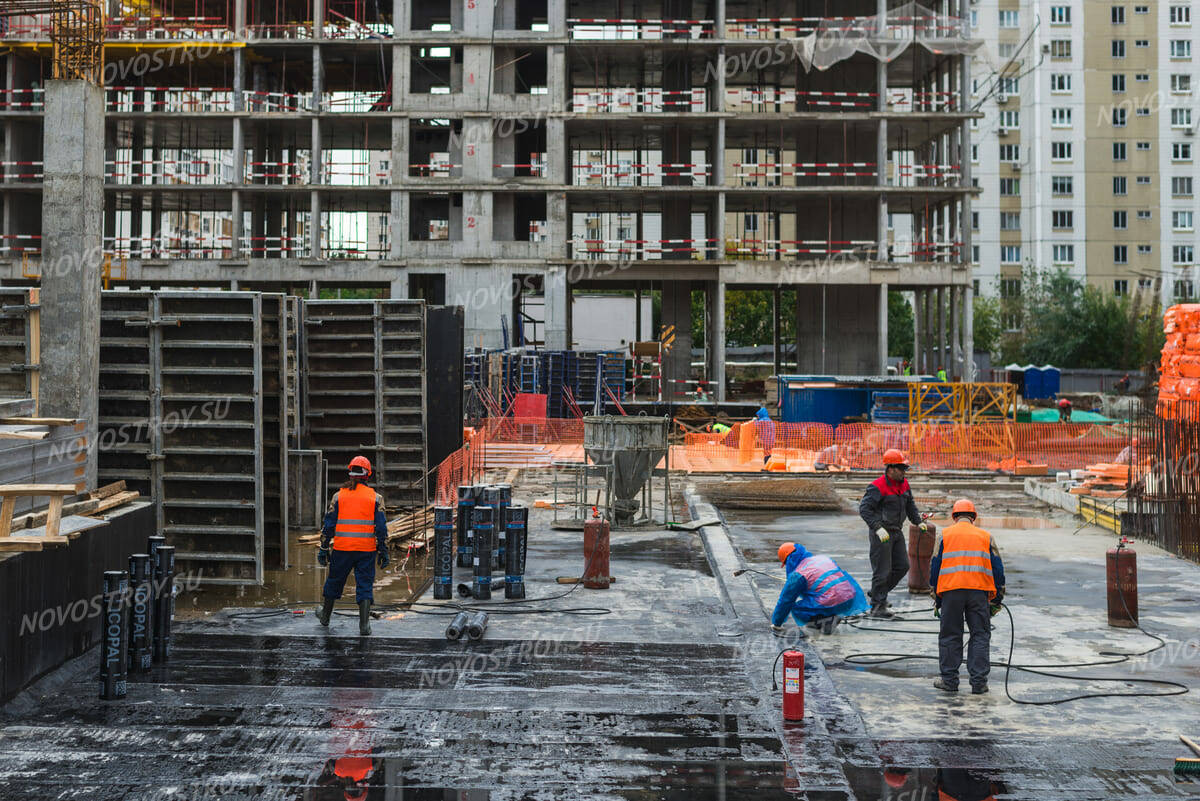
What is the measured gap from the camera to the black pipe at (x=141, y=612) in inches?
400

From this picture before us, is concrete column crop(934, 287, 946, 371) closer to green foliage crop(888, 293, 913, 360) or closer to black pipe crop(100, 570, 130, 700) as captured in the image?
green foliage crop(888, 293, 913, 360)

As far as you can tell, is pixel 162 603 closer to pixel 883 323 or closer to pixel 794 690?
pixel 794 690

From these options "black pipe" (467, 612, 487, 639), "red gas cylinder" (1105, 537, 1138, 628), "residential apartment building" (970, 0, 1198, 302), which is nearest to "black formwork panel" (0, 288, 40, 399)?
"black pipe" (467, 612, 487, 639)

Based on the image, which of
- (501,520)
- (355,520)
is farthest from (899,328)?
(355,520)

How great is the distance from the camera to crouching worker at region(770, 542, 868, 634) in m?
12.3

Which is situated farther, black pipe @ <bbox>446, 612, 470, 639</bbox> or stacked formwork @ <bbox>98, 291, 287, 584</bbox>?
stacked formwork @ <bbox>98, 291, 287, 584</bbox>

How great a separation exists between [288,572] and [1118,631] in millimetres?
10081

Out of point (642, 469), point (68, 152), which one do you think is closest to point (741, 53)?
point (642, 469)

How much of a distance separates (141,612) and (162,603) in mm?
430

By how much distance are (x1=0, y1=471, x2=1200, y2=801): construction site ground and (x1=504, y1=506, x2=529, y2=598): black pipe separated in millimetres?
373

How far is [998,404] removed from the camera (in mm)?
37656

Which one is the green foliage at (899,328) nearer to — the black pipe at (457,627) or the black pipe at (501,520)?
the black pipe at (501,520)

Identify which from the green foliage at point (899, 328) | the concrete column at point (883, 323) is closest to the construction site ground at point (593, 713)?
the concrete column at point (883, 323)

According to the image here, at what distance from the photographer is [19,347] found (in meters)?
13.1
